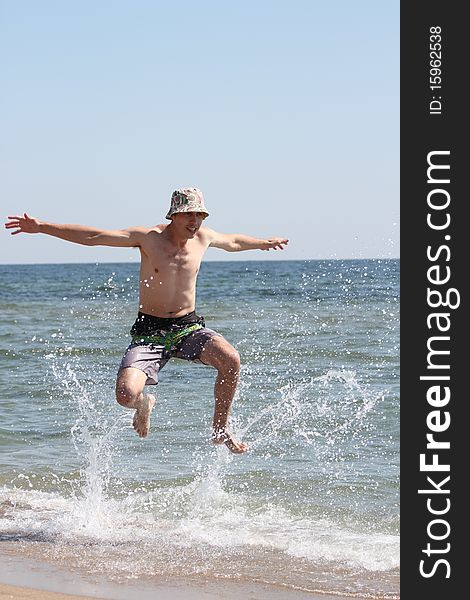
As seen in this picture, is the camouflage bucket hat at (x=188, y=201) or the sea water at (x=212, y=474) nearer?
the sea water at (x=212, y=474)

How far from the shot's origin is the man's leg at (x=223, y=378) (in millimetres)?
7633

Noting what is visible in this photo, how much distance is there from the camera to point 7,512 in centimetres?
774

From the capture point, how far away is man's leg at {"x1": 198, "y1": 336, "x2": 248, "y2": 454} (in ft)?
25.0

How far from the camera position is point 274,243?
8141 mm

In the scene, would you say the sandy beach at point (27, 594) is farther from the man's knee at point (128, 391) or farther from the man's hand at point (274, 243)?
the man's hand at point (274, 243)

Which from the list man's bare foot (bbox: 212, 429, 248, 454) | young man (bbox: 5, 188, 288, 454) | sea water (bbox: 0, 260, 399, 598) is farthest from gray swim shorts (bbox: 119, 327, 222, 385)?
sea water (bbox: 0, 260, 399, 598)

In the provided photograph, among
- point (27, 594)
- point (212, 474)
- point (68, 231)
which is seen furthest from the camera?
point (212, 474)

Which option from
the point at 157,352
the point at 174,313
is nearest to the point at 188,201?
the point at 174,313

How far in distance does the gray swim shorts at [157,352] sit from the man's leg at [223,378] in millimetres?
66

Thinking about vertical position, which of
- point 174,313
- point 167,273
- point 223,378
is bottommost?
point 223,378

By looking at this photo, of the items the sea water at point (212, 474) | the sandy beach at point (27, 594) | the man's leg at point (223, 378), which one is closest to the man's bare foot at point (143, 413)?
the man's leg at point (223, 378)

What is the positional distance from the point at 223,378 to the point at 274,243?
3.78ft

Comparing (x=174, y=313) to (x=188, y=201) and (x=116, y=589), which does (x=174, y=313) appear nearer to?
(x=188, y=201)

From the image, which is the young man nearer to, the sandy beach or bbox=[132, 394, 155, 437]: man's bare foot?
bbox=[132, 394, 155, 437]: man's bare foot
